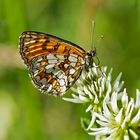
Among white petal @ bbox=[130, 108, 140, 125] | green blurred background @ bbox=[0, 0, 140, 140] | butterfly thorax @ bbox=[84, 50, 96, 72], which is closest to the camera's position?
white petal @ bbox=[130, 108, 140, 125]

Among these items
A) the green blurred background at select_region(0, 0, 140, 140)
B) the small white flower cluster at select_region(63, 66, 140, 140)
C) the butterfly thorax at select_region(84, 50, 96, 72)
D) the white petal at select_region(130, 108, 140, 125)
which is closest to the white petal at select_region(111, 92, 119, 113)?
the small white flower cluster at select_region(63, 66, 140, 140)

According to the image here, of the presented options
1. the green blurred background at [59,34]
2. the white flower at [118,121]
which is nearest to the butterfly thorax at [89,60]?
the white flower at [118,121]

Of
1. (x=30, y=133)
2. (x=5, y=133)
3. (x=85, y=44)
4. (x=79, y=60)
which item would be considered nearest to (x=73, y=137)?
(x=30, y=133)

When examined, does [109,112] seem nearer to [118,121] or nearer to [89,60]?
[118,121]

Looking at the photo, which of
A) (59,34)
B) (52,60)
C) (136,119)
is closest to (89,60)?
(52,60)

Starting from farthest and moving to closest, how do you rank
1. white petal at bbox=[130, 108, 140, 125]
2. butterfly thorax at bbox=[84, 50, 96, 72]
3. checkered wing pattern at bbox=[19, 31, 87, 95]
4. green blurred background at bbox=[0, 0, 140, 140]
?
1. green blurred background at bbox=[0, 0, 140, 140]
2. checkered wing pattern at bbox=[19, 31, 87, 95]
3. butterfly thorax at bbox=[84, 50, 96, 72]
4. white petal at bbox=[130, 108, 140, 125]

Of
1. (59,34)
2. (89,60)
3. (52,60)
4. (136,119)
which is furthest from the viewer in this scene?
(59,34)

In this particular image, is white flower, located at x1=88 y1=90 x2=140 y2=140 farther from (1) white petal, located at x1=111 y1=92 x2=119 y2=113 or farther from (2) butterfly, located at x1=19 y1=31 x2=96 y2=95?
(2) butterfly, located at x1=19 y1=31 x2=96 y2=95
